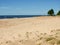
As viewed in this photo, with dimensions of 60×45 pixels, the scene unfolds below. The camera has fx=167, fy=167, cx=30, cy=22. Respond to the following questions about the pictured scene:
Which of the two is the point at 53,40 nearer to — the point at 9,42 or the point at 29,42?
the point at 29,42

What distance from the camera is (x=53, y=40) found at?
9078 mm

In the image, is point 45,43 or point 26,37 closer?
point 45,43

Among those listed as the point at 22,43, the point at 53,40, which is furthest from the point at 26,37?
the point at 53,40

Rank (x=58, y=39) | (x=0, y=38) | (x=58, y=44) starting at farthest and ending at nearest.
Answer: (x=0, y=38), (x=58, y=39), (x=58, y=44)

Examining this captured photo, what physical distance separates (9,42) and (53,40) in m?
2.44

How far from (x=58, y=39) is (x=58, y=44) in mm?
641

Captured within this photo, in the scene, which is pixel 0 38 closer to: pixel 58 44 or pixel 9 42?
pixel 9 42

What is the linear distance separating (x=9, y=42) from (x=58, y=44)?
270cm

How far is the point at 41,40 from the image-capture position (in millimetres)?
9344

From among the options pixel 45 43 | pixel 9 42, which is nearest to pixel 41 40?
pixel 45 43

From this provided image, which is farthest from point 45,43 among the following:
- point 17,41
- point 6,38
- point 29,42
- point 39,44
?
point 6,38

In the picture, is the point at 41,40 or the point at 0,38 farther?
the point at 0,38

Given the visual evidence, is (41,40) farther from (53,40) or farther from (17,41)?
(17,41)

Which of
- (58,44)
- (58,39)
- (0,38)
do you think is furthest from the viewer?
(0,38)
